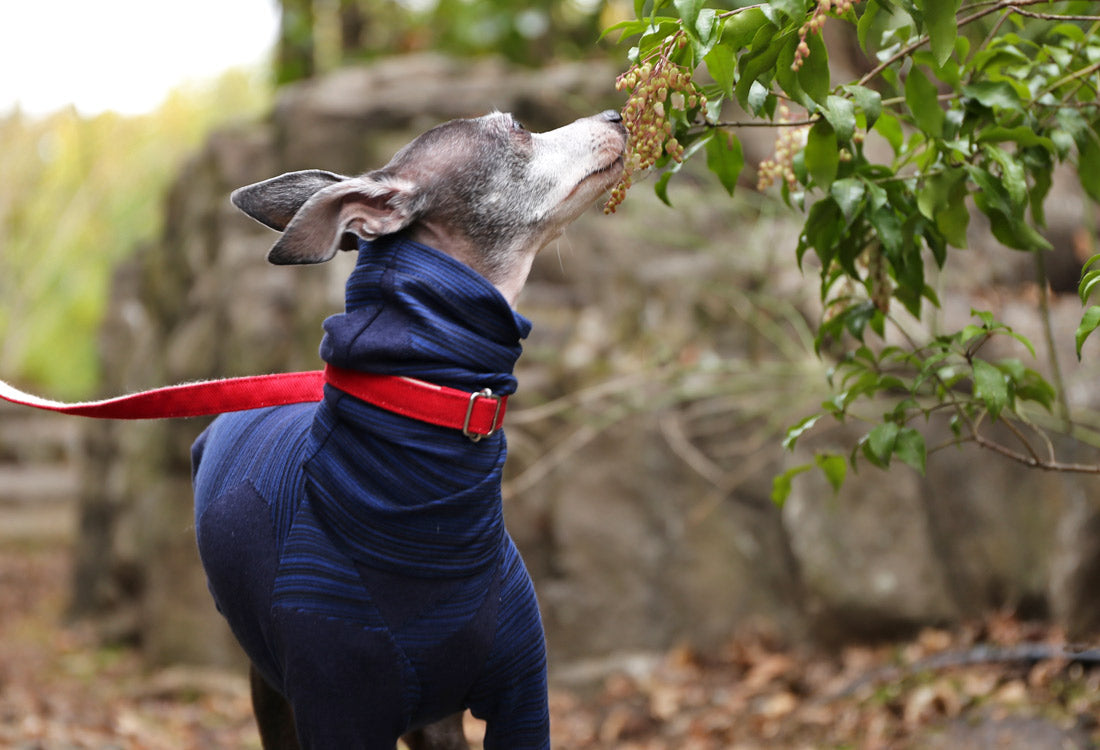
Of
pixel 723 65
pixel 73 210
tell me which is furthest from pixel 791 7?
pixel 73 210

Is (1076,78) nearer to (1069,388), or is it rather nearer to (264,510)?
(264,510)

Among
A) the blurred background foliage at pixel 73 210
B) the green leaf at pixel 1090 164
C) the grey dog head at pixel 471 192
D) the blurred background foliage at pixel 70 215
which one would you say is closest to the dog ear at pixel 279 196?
the grey dog head at pixel 471 192

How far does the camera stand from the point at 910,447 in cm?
237

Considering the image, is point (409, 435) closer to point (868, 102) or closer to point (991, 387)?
point (868, 102)

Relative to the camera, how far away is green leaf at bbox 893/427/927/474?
2338mm

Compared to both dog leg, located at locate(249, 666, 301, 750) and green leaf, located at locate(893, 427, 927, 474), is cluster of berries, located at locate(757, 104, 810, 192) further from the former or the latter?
dog leg, located at locate(249, 666, 301, 750)

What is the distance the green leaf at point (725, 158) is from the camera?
7.54ft

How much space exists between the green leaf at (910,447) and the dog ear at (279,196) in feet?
4.22

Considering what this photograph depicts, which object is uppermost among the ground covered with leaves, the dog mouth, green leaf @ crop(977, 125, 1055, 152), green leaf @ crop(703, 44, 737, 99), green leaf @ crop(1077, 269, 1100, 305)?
green leaf @ crop(703, 44, 737, 99)

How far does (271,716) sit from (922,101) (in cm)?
194

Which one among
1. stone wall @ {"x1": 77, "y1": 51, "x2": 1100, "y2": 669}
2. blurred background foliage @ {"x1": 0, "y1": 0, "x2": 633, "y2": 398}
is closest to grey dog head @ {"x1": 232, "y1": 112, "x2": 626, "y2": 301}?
stone wall @ {"x1": 77, "y1": 51, "x2": 1100, "y2": 669}

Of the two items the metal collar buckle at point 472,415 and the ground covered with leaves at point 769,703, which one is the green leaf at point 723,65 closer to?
the metal collar buckle at point 472,415

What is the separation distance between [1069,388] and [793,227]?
1.56 meters

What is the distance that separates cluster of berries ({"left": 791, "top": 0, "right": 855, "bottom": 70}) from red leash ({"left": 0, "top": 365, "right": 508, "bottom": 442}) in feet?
2.52
